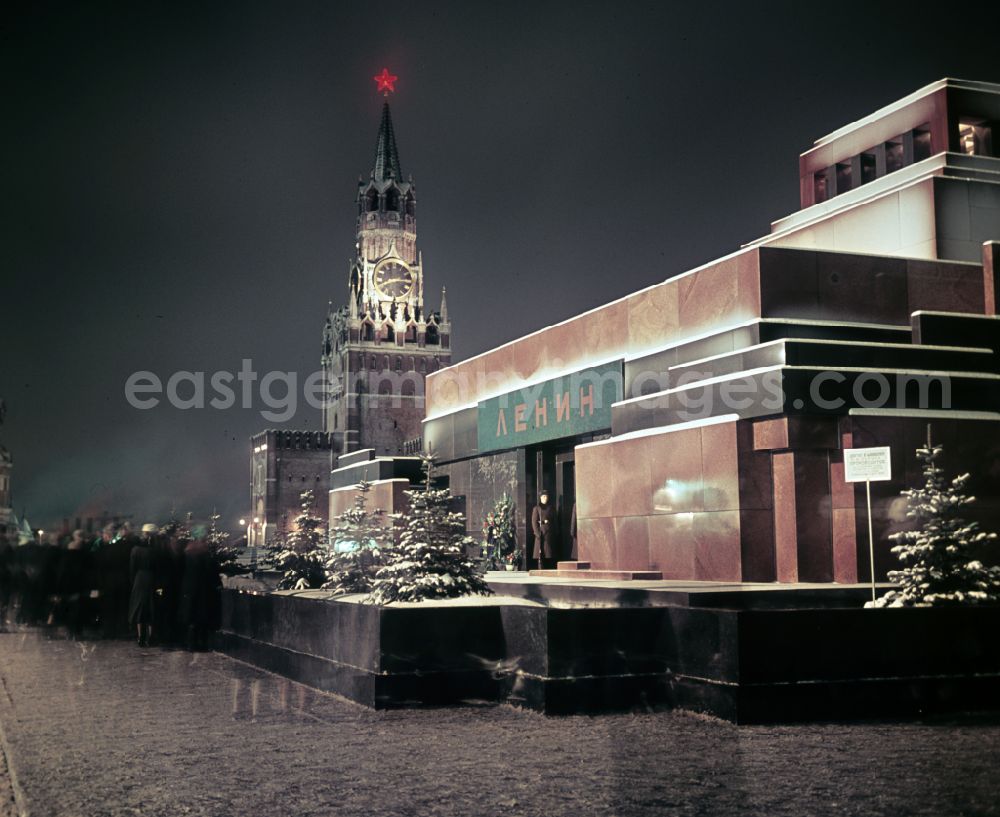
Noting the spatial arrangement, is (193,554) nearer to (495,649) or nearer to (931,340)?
(495,649)

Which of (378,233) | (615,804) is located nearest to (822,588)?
(615,804)

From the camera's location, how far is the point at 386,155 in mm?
160125

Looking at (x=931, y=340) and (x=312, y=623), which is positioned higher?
(x=931, y=340)

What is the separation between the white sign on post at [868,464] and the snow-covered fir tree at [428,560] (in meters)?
5.73

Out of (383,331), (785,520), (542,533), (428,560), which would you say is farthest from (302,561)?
(383,331)

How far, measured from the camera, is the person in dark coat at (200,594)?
19328 mm

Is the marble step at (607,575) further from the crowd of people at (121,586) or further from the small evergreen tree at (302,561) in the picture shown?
the crowd of people at (121,586)

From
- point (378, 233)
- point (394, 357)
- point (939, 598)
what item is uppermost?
point (378, 233)

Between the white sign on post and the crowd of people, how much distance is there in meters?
10.3

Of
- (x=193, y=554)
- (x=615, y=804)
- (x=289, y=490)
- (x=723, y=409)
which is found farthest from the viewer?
(x=289, y=490)

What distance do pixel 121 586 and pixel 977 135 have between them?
2086 centimetres

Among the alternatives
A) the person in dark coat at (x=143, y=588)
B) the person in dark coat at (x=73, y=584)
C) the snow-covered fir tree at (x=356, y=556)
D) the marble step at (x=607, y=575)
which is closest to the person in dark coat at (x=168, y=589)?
the person in dark coat at (x=143, y=588)

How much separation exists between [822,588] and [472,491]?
17.4 metres

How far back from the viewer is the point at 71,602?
2283 centimetres
